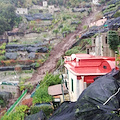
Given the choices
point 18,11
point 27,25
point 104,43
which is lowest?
point 104,43

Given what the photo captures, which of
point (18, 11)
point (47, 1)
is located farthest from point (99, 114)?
point (47, 1)

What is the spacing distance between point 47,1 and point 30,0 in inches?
319

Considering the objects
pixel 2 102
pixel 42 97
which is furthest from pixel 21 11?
pixel 42 97

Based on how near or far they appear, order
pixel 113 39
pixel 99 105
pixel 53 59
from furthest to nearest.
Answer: pixel 53 59 → pixel 113 39 → pixel 99 105

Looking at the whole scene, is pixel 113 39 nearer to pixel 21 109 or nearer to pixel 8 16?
pixel 21 109

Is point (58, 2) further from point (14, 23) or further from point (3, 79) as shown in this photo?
point (3, 79)

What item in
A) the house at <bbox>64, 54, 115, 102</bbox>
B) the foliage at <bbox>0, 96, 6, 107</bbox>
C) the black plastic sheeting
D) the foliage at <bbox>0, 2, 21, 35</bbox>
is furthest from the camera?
the foliage at <bbox>0, 2, 21, 35</bbox>

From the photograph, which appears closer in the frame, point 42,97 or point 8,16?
point 42,97

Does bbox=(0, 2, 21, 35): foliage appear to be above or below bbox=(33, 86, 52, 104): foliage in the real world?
above

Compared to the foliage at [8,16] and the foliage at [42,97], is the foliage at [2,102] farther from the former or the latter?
the foliage at [8,16]

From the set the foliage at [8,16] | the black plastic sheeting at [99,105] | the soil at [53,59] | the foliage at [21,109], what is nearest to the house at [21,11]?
the foliage at [8,16]

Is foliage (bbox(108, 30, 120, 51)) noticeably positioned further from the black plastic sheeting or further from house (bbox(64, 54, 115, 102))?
the black plastic sheeting

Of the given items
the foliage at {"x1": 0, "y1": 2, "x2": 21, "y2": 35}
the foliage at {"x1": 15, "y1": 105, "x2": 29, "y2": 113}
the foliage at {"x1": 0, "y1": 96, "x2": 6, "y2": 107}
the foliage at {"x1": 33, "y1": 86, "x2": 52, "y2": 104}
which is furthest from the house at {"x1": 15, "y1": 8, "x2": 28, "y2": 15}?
the foliage at {"x1": 15, "y1": 105, "x2": 29, "y2": 113}

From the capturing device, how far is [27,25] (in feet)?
137
